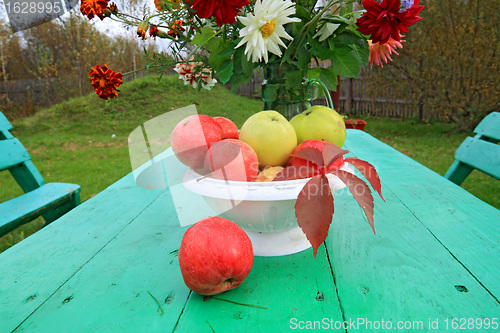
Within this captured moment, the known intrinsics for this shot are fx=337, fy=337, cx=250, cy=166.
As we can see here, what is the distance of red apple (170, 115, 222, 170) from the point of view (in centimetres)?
76

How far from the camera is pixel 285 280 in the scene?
0.67m

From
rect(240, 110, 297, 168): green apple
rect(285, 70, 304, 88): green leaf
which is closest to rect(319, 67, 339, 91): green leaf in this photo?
rect(285, 70, 304, 88): green leaf

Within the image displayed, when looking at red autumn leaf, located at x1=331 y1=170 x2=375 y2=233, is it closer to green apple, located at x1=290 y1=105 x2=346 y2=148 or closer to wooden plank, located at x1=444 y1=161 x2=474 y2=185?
green apple, located at x1=290 y1=105 x2=346 y2=148

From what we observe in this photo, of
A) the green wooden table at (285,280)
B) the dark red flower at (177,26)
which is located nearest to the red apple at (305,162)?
the green wooden table at (285,280)

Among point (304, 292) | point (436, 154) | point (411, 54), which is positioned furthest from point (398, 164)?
point (411, 54)

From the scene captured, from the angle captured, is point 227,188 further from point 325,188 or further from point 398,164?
point 398,164

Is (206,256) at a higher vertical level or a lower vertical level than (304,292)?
higher

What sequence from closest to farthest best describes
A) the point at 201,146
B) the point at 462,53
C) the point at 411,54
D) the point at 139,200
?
the point at 201,146 → the point at 139,200 → the point at 462,53 → the point at 411,54

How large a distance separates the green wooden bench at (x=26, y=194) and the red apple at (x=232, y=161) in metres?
1.27

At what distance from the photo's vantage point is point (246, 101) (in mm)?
8922

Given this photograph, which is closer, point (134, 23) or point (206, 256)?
point (206, 256)

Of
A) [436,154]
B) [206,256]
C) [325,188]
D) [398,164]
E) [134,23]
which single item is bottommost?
[436,154]

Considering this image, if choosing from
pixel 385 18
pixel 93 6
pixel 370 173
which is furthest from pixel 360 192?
pixel 93 6

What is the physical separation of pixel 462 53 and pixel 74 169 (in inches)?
223
